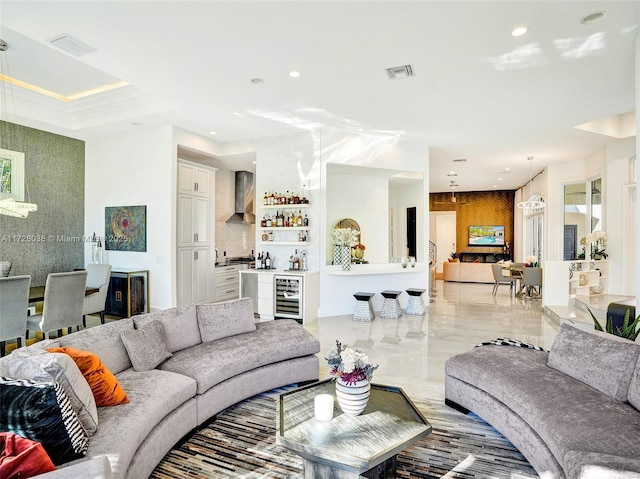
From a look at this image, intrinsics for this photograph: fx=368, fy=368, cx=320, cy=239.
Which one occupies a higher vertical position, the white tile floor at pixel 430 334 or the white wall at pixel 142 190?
the white wall at pixel 142 190

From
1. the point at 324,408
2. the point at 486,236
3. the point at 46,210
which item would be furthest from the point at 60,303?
the point at 486,236

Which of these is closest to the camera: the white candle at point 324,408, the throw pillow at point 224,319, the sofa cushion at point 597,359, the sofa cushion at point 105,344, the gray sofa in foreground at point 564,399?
the gray sofa in foreground at point 564,399

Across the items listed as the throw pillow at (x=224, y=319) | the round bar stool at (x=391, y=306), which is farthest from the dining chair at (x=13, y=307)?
the round bar stool at (x=391, y=306)

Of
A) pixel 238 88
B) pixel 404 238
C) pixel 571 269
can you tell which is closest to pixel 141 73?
pixel 238 88

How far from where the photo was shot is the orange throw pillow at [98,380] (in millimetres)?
2105

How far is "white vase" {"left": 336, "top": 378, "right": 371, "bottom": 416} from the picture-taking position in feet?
7.11

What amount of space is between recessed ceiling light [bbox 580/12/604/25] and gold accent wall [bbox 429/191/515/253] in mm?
11149

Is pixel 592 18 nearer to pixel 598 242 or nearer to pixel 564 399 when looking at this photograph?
pixel 564 399

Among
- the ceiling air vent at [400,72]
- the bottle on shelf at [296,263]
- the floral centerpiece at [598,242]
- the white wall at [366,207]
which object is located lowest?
the bottle on shelf at [296,263]

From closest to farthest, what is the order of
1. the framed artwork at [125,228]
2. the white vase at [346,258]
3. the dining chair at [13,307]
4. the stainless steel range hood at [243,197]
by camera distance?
the dining chair at [13,307] < the framed artwork at [125,228] < the white vase at [346,258] < the stainless steel range hood at [243,197]

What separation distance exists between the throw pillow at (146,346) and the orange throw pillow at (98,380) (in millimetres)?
444

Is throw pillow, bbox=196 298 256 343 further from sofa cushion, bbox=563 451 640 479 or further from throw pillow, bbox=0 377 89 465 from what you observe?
sofa cushion, bbox=563 451 640 479

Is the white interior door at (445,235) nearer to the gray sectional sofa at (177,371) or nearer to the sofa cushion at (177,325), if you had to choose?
the gray sectional sofa at (177,371)

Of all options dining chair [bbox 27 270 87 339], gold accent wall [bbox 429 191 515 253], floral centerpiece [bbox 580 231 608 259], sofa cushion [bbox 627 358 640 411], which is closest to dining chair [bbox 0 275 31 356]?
dining chair [bbox 27 270 87 339]
